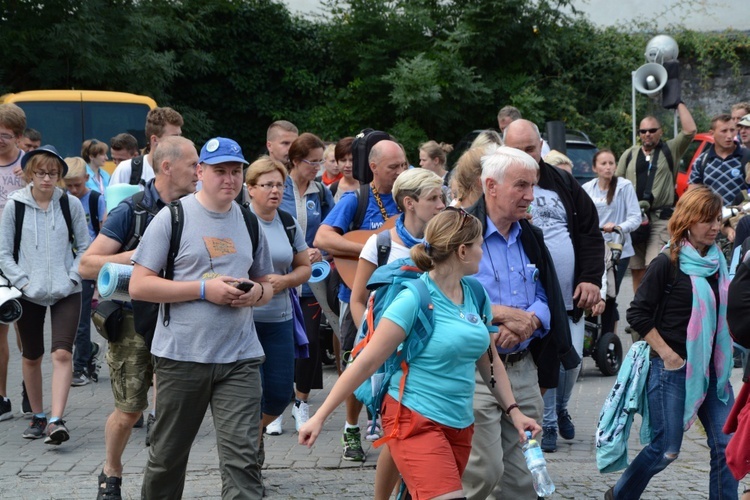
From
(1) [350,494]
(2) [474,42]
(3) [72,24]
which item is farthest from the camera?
(2) [474,42]

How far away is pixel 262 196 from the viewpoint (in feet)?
20.9

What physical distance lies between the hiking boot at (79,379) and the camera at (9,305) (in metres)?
2.56

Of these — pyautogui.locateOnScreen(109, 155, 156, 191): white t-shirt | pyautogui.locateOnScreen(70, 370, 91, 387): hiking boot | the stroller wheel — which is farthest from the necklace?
pyautogui.locateOnScreen(70, 370, 91, 387): hiking boot

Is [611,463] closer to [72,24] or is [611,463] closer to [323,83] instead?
[72,24]

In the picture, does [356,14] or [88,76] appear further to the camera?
[356,14]

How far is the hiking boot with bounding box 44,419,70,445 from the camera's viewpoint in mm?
7106

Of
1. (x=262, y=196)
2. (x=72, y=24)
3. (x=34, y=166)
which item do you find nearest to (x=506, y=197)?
(x=262, y=196)

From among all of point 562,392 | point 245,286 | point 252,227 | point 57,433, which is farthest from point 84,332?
point 245,286

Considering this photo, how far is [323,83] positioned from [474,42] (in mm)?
3844

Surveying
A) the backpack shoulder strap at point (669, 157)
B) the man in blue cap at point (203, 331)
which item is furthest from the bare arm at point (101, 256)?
the backpack shoulder strap at point (669, 157)

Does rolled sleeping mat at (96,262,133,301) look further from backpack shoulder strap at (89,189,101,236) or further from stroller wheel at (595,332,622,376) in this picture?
stroller wheel at (595,332,622,376)

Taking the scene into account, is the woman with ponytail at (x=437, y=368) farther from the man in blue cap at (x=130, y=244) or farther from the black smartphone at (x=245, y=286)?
the man in blue cap at (x=130, y=244)

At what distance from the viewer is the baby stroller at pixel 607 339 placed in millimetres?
9852

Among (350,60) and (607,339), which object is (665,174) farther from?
(350,60)
